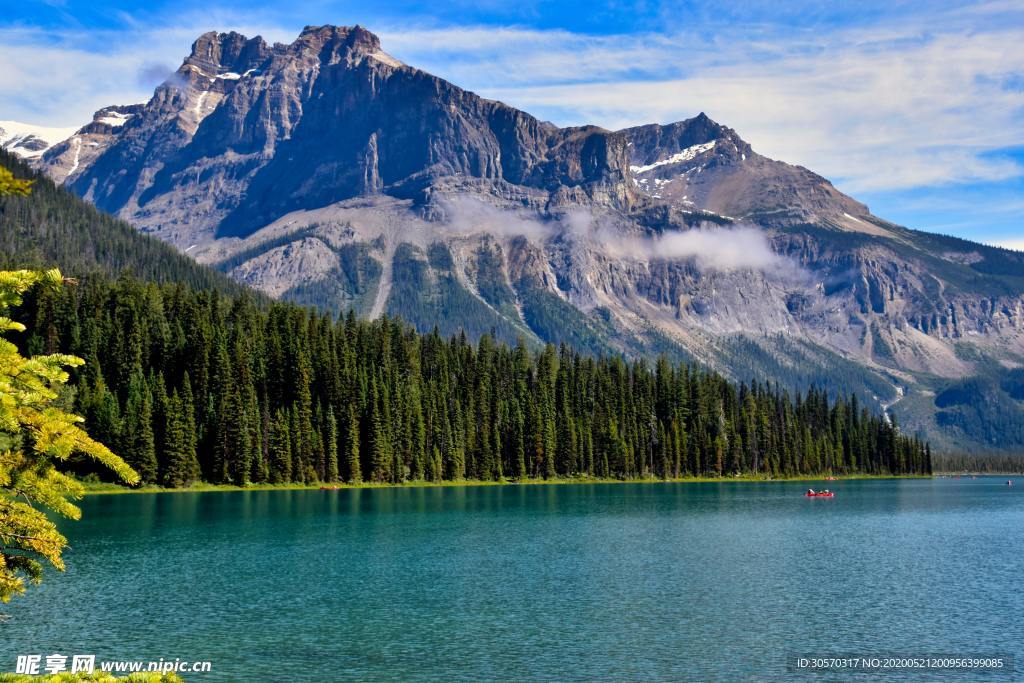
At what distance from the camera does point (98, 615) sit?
201ft

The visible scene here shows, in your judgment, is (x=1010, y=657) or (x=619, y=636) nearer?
(x=1010, y=657)

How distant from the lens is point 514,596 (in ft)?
229

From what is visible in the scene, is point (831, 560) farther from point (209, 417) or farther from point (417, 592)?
point (209, 417)

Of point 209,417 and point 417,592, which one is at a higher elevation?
point 209,417

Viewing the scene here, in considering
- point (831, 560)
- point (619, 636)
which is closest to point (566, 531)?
point (831, 560)

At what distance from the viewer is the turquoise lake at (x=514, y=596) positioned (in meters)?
51.5

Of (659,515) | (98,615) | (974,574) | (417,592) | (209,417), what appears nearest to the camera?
(98,615)

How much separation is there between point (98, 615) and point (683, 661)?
125 ft

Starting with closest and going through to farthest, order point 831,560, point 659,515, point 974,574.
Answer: point 974,574 → point 831,560 → point 659,515

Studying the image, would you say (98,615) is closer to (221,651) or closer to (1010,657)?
(221,651)

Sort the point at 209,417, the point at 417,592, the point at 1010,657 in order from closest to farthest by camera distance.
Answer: the point at 1010,657, the point at 417,592, the point at 209,417

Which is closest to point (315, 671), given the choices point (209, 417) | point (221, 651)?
point (221, 651)

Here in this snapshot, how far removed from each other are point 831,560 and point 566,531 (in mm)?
34715

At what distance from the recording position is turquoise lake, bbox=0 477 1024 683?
2029 inches
